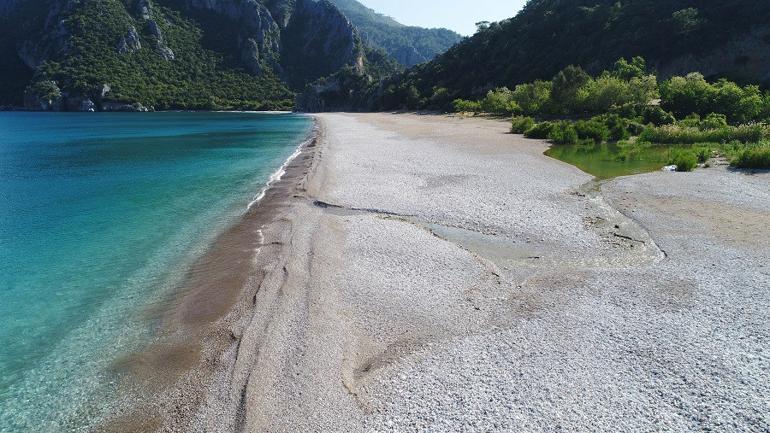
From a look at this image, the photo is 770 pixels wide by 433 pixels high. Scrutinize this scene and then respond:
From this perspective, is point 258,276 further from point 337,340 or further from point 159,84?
point 159,84

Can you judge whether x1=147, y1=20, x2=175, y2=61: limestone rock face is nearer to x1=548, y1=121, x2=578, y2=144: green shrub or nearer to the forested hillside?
the forested hillside

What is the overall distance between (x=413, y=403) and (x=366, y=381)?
1.07 meters

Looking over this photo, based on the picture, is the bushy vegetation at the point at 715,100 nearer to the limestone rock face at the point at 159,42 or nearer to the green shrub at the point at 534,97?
the green shrub at the point at 534,97

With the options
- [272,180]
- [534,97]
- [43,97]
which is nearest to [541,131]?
[534,97]

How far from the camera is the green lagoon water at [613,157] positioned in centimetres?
2707

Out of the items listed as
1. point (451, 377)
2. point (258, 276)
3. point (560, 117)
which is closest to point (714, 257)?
point (451, 377)

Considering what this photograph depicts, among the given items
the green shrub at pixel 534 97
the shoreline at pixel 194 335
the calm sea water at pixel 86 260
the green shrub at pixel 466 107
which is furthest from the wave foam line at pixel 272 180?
the green shrub at pixel 466 107

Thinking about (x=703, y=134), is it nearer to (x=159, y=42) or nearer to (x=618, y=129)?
(x=618, y=129)

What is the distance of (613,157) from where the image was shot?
32156 mm

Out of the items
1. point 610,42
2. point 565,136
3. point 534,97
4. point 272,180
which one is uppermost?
point 610,42

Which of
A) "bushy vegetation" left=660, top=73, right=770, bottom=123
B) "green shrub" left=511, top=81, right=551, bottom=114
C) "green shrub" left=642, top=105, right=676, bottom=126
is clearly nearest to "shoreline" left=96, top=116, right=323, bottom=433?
"green shrub" left=642, top=105, right=676, bottom=126

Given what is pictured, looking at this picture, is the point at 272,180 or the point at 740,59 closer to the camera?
the point at 272,180

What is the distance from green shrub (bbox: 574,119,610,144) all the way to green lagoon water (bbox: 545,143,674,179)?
52.3 inches

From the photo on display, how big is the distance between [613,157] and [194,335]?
3163 centimetres
